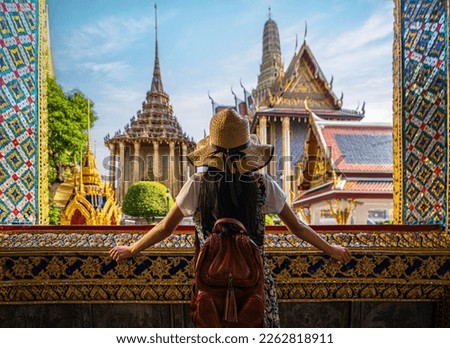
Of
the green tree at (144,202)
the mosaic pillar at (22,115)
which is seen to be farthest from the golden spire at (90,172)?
the green tree at (144,202)

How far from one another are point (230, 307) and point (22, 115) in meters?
1.91

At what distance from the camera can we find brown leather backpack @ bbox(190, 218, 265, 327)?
46.9 inches

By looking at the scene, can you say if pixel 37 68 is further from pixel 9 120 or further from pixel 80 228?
pixel 80 228

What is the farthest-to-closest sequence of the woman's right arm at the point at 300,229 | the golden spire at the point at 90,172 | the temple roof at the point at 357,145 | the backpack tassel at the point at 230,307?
the temple roof at the point at 357,145, the golden spire at the point at 90,172, the woman's right arm at the point at 300,229, the backpack tassel at the point at 230,307

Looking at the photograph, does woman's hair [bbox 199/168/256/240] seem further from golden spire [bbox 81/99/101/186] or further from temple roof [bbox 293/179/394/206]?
temple roof [bbox 293/179/394/206]

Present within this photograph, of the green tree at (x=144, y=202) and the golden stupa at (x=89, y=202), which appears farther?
the green tree at (x=144, y=202)

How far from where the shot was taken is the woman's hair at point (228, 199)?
4.30 feet

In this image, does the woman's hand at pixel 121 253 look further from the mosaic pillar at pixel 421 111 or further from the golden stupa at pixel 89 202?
the golden stupa at pixel 89 202

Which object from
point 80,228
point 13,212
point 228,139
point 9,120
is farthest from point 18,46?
point 228,139

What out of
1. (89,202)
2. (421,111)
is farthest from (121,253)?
(89,202)

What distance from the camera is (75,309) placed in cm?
214

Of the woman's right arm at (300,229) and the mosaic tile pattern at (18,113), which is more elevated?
the mosaic tile pattern at (18,113)

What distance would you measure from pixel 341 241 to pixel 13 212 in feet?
6.35

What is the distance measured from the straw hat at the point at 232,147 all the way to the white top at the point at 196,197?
0.24 ft
